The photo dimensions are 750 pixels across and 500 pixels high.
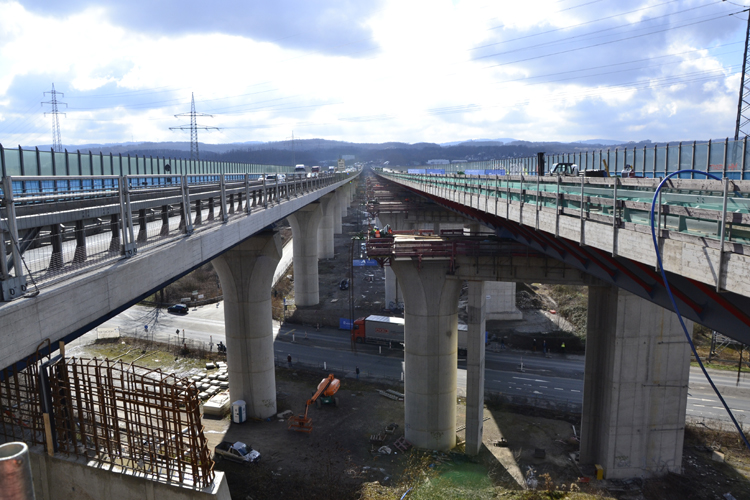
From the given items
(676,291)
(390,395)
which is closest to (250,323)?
(390,395)

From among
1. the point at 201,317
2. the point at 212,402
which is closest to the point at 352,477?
the point at 212,402

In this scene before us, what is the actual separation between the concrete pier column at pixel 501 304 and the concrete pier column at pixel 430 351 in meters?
20.9

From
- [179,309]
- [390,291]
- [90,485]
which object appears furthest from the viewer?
[390,291]

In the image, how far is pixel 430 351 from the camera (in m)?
24.0

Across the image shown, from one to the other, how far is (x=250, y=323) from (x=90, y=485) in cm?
1961

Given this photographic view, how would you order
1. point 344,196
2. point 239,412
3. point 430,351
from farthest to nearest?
point 344,196 → point 239,412 → point 430,351

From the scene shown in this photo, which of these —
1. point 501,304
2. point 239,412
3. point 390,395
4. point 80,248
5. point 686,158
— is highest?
point 686,158

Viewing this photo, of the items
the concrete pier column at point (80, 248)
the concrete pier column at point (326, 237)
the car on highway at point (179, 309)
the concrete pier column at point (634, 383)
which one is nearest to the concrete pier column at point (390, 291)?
the car on highway at point (179, 309)

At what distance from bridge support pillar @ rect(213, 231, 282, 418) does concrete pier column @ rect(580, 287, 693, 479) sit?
16409mm

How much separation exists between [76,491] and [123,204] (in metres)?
4.73

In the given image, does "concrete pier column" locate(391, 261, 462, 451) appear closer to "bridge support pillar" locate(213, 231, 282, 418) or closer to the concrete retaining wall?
"bridge support pillar" locate(213, 231, 282, 418)

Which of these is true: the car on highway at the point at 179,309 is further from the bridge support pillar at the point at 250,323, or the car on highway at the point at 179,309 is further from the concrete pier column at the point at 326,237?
the concrete pier column at the point at 326,237

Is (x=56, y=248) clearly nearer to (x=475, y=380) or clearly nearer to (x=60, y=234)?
(x=60, y=234)

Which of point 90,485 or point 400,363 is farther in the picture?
point 400,363
